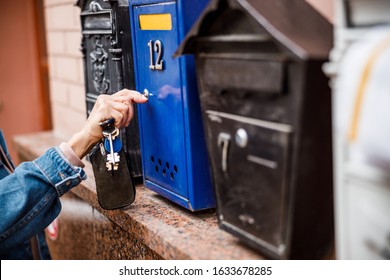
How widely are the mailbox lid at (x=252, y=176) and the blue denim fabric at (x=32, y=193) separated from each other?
1.71 feet

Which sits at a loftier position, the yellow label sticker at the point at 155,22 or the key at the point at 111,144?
the yellow label sticker at the point at 155,22

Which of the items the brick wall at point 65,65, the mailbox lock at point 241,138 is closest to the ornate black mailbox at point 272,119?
the mailbox lock at point 241,138

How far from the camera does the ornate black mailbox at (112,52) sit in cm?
198

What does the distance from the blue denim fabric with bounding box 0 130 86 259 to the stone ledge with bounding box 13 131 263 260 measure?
258 millimetres

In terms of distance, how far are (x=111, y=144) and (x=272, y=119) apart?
72 centimetres

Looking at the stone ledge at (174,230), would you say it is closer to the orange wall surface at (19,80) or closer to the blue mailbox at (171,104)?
the blue mailbox at (171,104)

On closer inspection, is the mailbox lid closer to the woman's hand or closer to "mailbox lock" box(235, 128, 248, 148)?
"mailbox lock" box(235, 128, 248, 148)

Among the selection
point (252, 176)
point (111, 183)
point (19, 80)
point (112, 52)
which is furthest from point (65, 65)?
point (252, 176)

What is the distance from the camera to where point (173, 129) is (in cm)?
168

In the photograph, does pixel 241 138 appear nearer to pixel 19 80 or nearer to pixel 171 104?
pixel 171 104

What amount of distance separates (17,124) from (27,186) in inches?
157

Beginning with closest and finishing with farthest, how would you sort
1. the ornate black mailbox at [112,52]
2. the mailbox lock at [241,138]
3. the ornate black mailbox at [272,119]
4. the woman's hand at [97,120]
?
the ornate black mailbox at [272,119], the mailbox lock at [241,138], the woman's hand at [97,120], the ornate black mailbox at [112,52]

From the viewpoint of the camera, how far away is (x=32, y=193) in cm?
160

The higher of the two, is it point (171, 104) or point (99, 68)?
point (99, 68)
